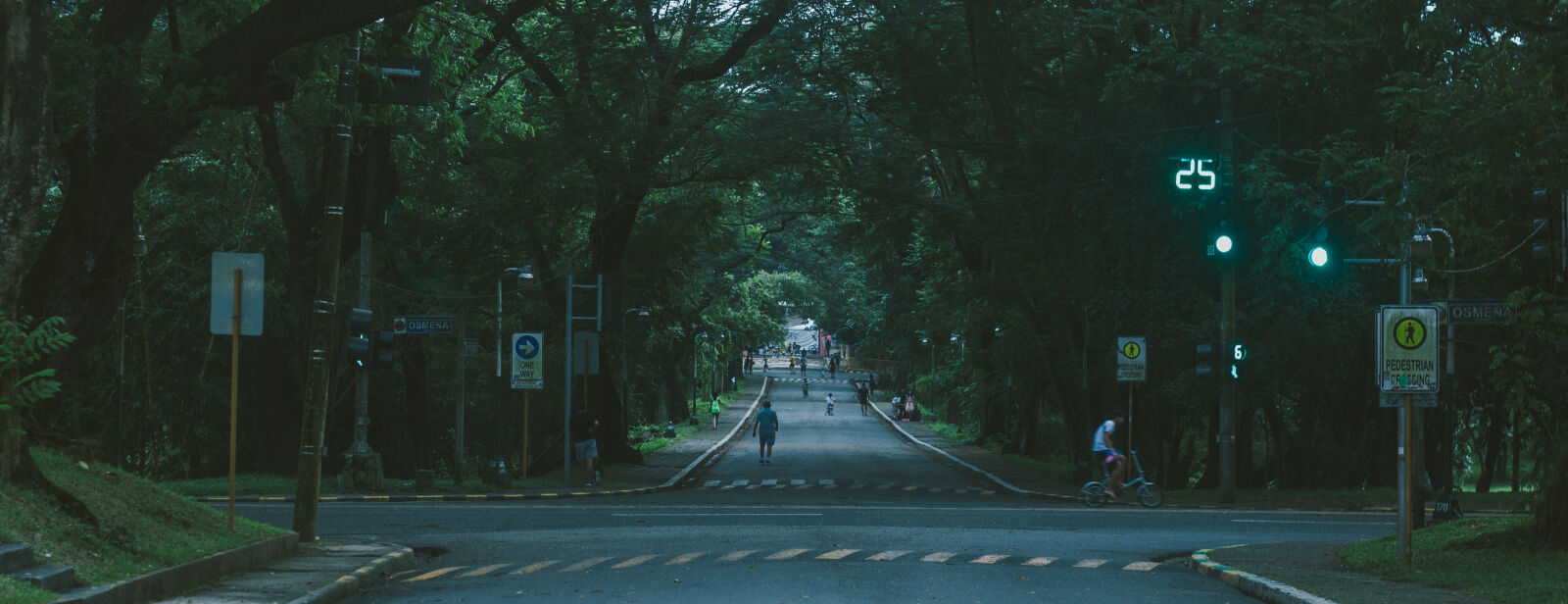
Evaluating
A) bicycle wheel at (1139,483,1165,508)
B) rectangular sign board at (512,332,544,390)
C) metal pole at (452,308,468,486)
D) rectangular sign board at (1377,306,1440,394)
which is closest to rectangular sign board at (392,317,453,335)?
metal pole at (452,308,468,486)

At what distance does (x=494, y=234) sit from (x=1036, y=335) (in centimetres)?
1265

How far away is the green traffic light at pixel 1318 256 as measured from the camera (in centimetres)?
2152

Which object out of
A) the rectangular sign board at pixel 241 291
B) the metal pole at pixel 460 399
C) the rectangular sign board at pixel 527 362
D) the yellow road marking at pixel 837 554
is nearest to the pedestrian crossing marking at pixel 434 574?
the rectangular sign board at pixel 241 291

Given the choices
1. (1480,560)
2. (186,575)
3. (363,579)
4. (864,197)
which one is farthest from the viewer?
(864,197)

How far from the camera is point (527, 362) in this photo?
98.4 ft

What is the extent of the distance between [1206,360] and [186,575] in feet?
61.7

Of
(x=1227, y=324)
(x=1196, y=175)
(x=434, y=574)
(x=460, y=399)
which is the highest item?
(x=1196, y=175)

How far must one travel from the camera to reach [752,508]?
2486cm

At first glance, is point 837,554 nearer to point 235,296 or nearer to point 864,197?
point 235,296

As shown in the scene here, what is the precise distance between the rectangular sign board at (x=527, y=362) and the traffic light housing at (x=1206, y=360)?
12036 mm

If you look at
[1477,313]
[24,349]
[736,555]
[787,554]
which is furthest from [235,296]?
[1477,313]

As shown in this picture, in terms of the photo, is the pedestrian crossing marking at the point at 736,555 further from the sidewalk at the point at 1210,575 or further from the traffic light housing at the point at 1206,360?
the traffic light housing at the point at 1206,360

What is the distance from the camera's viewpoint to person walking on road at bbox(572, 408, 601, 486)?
1236 inches

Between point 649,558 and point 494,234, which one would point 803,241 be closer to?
point 494,234
